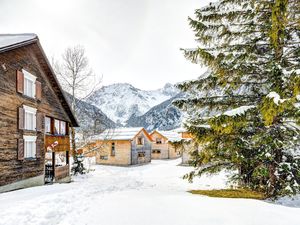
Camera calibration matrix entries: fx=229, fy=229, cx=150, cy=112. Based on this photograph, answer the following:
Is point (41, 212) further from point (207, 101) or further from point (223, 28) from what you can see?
point (223, 28)

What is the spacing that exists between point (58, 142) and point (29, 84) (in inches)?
216

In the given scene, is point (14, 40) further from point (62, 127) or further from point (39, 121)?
point (62, 127)

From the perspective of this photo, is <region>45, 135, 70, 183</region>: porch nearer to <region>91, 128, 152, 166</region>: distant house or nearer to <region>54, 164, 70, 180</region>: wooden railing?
<region>54, 164, 70, 180</region>: wooden railing

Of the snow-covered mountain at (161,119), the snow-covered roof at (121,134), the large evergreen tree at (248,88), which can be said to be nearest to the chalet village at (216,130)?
the large evergreen tree at (248,88)

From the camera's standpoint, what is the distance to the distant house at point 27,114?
11.9m

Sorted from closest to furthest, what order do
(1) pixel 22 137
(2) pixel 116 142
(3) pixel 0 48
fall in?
(3) pixel 0 48
(1) pixel 22 137
(2) pixel 116 142

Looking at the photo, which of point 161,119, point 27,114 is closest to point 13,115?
point 27,114

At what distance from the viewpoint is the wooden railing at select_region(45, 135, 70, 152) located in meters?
16.9

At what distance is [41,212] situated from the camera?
6.87 metres

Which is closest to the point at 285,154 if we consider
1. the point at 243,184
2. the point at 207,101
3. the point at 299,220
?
the point at 243,184

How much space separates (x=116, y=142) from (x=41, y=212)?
28145mm

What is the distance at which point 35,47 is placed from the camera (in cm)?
1505

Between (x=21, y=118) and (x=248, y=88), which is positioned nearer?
(x=248, y=88)

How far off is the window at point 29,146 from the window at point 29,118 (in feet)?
2.23
